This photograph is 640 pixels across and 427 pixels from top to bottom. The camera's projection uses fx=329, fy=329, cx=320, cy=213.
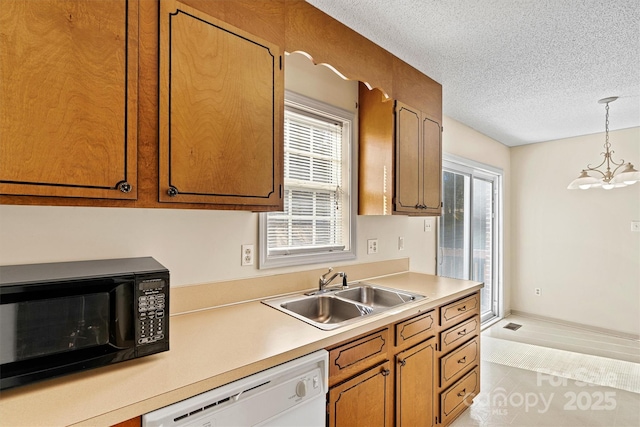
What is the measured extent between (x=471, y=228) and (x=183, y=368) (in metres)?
3.75

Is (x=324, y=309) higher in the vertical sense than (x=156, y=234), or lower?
lower

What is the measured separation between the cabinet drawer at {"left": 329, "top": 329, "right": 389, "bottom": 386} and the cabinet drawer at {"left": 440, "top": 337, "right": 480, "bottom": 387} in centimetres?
67

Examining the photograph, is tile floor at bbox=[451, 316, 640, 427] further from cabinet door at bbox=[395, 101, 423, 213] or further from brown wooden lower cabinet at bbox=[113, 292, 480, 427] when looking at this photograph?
cabinet door at bbox=[395, 101, 423, 213]

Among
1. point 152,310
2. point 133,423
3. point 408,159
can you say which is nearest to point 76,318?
point 152,310

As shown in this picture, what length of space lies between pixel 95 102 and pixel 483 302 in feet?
15.4

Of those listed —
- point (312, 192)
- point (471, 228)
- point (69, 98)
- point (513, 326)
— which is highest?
point (69, 98)

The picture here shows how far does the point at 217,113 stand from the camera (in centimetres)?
131

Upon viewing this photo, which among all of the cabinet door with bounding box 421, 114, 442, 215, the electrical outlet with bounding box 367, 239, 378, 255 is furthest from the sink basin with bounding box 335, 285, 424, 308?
the cabinet door with bounding box 421, 114, 442, 215

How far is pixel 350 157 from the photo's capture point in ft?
7.84

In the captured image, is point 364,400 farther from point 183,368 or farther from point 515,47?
point 515,47

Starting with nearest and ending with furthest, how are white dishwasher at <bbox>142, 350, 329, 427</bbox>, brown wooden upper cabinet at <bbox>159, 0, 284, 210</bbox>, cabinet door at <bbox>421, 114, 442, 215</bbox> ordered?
white dishwasher at <bbox>142, 350, 329, 427</bbox> → brown wooden upper cabinet at <bbox>159, 0, 284, 210</bbox> → cabinet door at <bbox>421, 114, 442, 215</bbox>

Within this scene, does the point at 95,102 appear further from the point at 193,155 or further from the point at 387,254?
the point at 387,254

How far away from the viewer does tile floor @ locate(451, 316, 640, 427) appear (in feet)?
7.70

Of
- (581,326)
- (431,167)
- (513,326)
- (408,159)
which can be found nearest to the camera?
(408,159)
